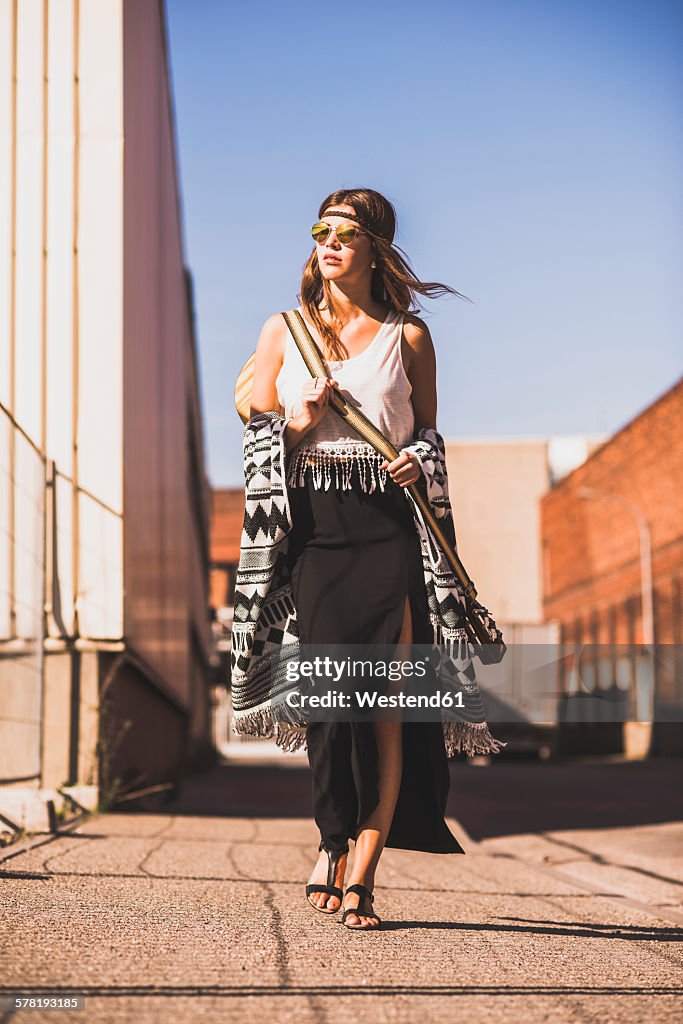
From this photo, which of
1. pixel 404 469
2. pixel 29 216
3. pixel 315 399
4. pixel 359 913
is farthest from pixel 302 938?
pixel 29 216

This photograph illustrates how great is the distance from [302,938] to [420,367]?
59.6 inches

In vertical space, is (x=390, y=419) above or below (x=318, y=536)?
above

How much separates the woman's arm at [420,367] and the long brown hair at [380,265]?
0.07 meters

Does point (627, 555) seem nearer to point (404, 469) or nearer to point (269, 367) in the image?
point (269, 367)

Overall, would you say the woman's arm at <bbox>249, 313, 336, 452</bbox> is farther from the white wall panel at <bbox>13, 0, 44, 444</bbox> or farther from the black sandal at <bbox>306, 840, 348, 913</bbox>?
the white wall panel at <bbox>13, 0, 44, 444</bbox>

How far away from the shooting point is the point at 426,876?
529 centimetres

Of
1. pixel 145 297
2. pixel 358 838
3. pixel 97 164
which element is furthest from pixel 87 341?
pixel 358 838

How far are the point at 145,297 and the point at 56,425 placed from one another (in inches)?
123

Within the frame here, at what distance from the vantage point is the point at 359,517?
347cm

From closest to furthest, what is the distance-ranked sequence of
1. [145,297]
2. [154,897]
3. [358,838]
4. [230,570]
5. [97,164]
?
[358,838] → [154,897] → [97,164] → [145,297] → [230,570]

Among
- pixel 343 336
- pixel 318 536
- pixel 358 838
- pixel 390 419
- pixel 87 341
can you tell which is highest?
pixel 87 341

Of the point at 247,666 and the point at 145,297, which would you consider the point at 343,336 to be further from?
the point at 145,297

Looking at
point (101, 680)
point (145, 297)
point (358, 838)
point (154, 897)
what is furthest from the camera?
point (145, 297)

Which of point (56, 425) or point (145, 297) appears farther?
point (145, 297)
